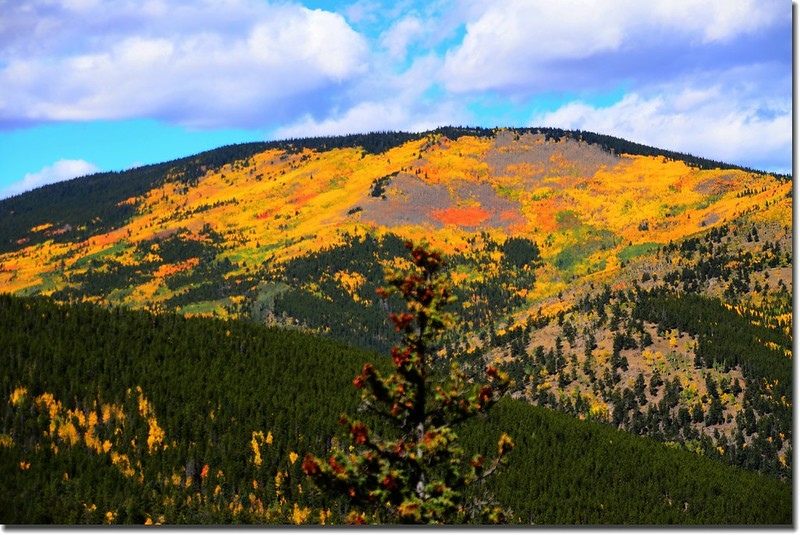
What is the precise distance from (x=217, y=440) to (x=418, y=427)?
91066 millimetres

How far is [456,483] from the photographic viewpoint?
98.7 ft

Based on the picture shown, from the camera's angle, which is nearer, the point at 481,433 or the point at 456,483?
the point at 456,483

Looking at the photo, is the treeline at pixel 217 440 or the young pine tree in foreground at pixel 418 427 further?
the treeline at pixel 217 440

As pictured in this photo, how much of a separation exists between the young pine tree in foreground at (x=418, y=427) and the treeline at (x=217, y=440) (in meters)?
64.6

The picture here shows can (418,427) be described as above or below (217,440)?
above

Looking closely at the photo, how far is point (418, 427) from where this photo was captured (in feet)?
98.2

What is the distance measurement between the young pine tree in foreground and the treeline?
64.6 m

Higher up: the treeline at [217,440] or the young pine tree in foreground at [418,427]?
the young pine tree in foreground at [418,427]

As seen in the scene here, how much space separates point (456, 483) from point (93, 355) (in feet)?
325

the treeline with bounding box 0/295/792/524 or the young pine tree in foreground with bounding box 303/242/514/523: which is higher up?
the young pine tree in foreground with bounding box 303/242/514/523

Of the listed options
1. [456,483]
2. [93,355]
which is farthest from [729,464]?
[456,483]

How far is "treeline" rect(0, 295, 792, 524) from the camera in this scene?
100 m

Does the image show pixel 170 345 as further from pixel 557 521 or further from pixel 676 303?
pixel 676 303

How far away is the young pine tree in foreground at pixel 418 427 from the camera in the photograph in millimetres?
28766
